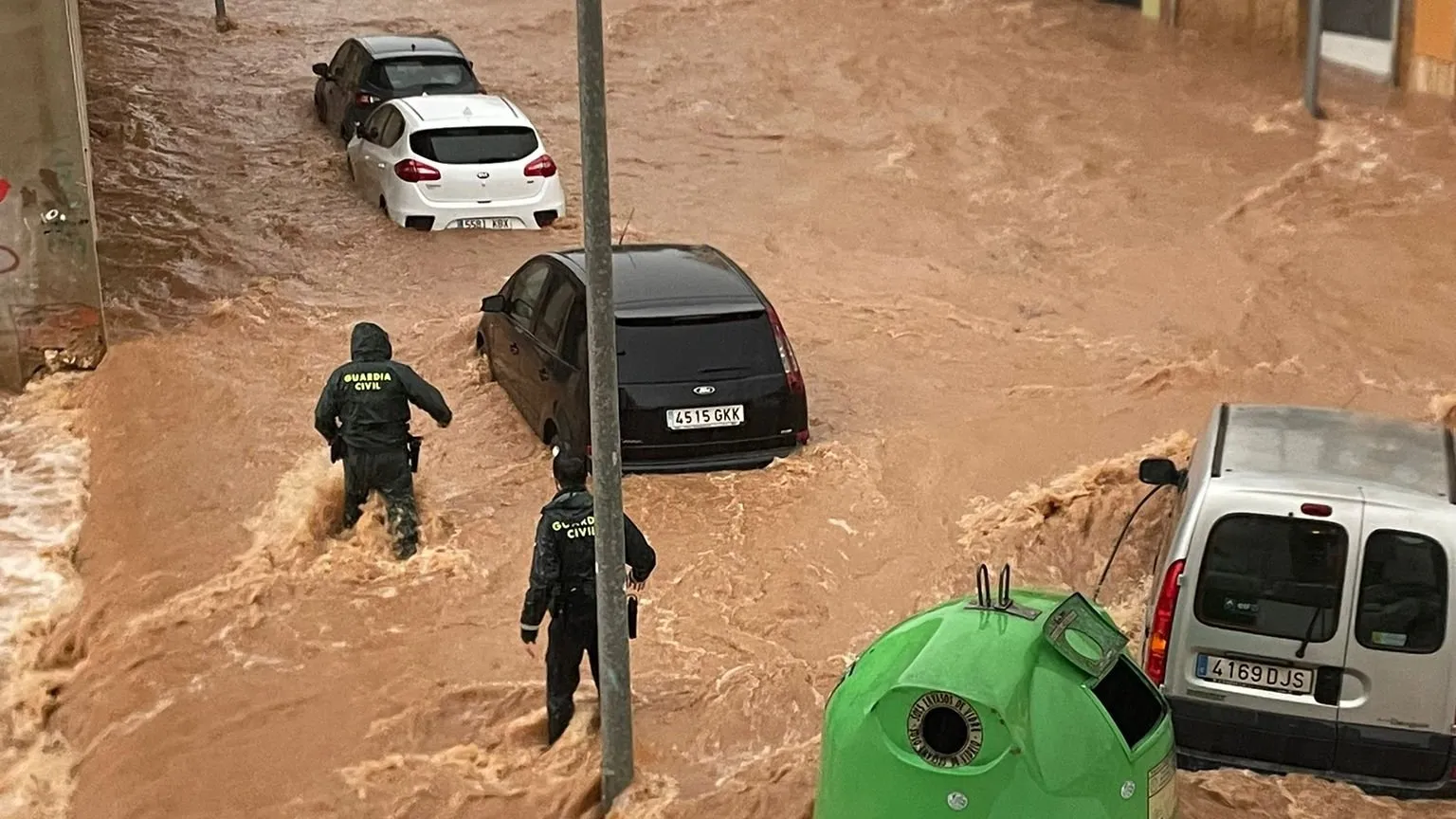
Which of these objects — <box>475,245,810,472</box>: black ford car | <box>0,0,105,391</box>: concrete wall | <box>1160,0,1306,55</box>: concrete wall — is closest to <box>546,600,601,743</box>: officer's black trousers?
<box>475,245,810,472</box>: black ford car

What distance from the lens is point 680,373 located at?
442 inches

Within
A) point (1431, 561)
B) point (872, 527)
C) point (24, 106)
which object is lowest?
point (872, 527)

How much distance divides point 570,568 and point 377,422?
2849 millimetres

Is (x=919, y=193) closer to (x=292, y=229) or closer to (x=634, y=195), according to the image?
(x=634, y=195)

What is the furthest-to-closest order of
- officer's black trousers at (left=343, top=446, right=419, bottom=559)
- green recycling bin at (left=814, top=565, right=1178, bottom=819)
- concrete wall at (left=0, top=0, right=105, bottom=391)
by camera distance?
concrete wall at (left=0, top=0, right=105, bottom=391) < officer's black trousers at (left=343, top=446, right=419, bottom=559) < green recycling bin at (left=814, top=565, right=1178, bottom=819)

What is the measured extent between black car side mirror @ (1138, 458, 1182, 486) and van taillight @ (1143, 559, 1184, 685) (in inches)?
48.9

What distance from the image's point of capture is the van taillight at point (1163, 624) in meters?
7.11

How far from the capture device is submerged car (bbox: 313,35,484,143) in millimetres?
20125

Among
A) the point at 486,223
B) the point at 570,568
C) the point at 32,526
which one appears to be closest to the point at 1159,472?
the point at 570,568

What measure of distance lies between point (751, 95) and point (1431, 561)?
56.2 ft

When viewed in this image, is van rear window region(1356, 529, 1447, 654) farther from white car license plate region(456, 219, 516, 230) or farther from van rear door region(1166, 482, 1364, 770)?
white car license plate region(456, 219, 516, 230)

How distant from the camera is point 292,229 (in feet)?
59.4

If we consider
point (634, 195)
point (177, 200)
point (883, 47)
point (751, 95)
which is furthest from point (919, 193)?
point (177, 200)

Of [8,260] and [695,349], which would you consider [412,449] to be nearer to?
[695,349]
